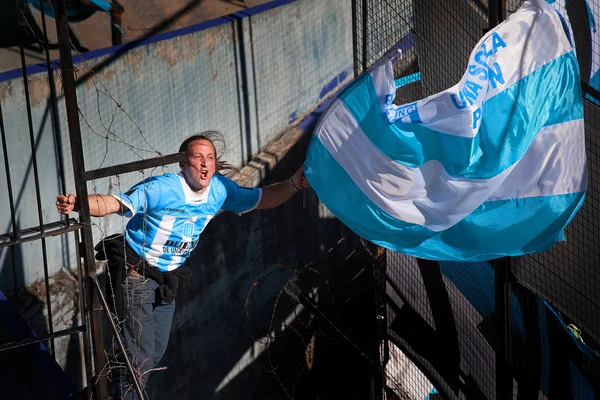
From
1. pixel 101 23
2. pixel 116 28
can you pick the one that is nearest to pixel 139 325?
pixel 116 28

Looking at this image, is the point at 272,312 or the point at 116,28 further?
the point at 116,28

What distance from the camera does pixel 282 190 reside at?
566cm

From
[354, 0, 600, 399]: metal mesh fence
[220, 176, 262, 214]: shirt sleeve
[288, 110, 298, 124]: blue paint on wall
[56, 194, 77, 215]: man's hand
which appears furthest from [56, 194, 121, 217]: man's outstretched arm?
[288, 110, 298, 124]: blue paint on wall

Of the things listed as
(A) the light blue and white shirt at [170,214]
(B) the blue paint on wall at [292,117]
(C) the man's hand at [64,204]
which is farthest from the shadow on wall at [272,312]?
(C) the man's hand at [64,204]

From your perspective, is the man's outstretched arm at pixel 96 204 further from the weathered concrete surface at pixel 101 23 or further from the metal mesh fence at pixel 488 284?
the weathered concrete surface at pixel 101 23

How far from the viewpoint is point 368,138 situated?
201 inches

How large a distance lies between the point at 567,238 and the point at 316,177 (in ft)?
7.17

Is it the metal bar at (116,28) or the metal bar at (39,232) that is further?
the metal bar at (116,28)

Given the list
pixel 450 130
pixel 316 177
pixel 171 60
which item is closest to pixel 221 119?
→ pixel 171 60

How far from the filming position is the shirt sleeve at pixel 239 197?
565cm

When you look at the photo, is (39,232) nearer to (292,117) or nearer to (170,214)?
(170,214)

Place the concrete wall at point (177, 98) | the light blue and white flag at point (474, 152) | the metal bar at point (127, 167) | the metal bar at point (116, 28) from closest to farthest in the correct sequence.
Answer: the metal bar at point (127, 167), the light blue and white flag at point (474, 152), the concrete wall at point (177, 98), the metal bar at point (116, 28)

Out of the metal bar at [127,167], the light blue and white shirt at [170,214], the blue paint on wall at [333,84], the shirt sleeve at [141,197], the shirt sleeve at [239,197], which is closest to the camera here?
the metal bar at [127,167]

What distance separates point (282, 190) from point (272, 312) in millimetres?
3271
